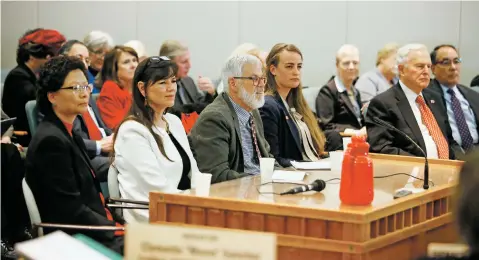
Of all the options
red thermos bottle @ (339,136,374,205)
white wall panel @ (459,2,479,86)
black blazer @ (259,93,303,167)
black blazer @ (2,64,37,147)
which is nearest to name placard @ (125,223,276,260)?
red thermos bottle @ (339,136,374,205)

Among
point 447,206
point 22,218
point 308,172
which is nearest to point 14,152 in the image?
point 22,218

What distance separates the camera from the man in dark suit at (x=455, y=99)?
578cm

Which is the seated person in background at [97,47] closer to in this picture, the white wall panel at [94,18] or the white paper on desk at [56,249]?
the white wall panel at [94,18]

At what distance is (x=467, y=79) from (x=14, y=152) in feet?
17.9

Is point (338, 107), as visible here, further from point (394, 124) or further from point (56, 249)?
point (56, 249)

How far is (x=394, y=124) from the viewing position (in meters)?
5.21

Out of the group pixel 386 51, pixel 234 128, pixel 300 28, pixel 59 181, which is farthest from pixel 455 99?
pixel 59 181

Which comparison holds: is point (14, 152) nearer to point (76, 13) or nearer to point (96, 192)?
point (96, 192)

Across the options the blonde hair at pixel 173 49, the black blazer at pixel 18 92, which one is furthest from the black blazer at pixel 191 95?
the black blazer at pixel 18 92

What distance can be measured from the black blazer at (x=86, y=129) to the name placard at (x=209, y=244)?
2990 mm

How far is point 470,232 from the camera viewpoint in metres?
1.40

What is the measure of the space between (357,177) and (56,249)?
4.34 feet

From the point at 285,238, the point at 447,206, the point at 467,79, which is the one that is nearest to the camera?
the point at 285,238

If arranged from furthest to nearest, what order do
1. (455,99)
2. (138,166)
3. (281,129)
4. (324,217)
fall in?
(455,99)
(281,129)
(138,166)
(324,217)
